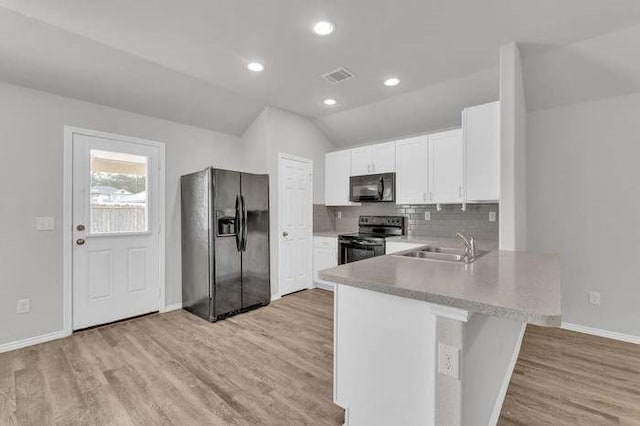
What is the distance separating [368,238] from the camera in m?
4.02

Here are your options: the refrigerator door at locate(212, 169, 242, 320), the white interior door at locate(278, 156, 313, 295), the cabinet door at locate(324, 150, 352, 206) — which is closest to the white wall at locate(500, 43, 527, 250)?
the cabinet door at locate(324, 150, 352, 206)

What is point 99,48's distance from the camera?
2.64 metres

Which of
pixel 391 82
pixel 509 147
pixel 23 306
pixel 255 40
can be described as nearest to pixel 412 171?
pixel 391 82

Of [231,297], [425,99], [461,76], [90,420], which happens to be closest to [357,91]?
[425,99]

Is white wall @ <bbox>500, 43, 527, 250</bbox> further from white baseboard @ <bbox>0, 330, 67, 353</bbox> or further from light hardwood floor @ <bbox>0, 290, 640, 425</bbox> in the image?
white baseboard @ <bbox>0, 330, 67, 353</bbox>

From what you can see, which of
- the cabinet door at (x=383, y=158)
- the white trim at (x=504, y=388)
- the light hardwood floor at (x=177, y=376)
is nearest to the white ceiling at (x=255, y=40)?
the cabinet door at (x=383, y=158)

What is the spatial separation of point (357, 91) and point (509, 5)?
1.79 m

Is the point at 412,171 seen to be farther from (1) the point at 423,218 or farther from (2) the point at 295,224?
(2) the point at 295,224

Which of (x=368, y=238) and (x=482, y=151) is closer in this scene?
(x=482, y=151)

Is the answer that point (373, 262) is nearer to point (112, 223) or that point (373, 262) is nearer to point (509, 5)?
point (509, 5)

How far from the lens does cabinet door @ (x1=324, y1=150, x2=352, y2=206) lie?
15.7 feet

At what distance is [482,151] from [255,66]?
97.2 inches

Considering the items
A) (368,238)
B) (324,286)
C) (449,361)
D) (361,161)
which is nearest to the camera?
(449,361)

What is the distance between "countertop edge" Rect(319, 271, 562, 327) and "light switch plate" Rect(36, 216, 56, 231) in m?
3.10
